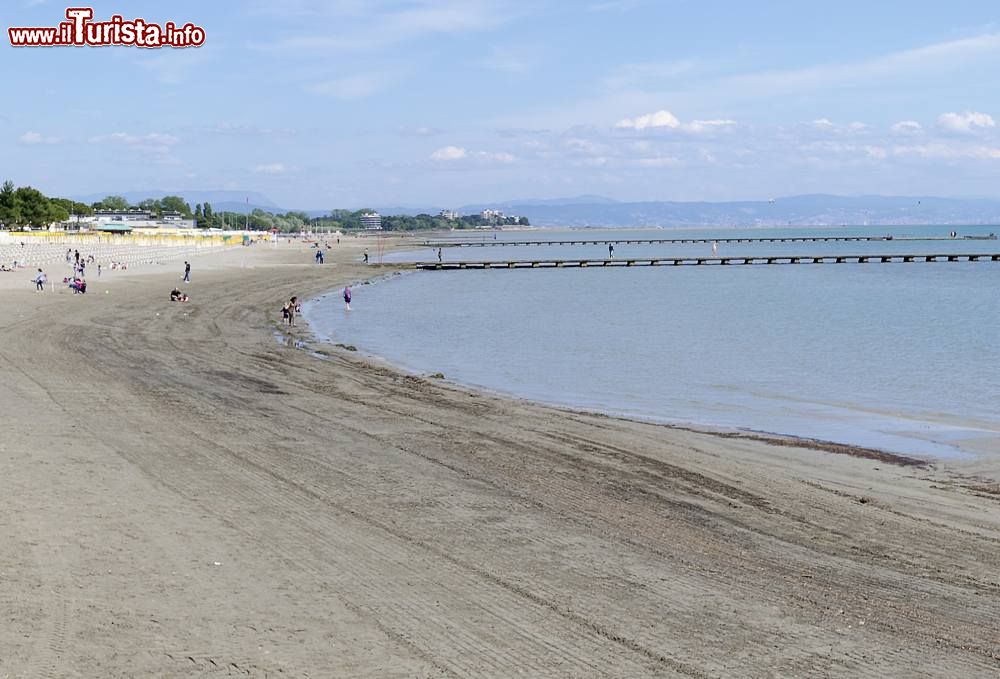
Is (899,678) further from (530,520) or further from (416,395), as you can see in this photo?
A: (416,395)

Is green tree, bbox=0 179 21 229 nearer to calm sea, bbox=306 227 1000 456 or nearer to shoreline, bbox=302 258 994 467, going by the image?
calm sea, bbox=306 227 1000 456

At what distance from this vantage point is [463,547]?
33.6ft

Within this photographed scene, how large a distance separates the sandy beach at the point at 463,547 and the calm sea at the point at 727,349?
3.81 m

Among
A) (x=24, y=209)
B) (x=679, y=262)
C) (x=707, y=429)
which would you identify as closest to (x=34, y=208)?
(x=24, y=209)

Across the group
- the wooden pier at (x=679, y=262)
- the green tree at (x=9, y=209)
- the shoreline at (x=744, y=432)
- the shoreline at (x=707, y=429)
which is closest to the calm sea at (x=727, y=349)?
the shoreline at (x=744, y=432)

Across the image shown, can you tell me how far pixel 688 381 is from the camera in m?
27.0

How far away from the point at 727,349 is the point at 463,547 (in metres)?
26.4

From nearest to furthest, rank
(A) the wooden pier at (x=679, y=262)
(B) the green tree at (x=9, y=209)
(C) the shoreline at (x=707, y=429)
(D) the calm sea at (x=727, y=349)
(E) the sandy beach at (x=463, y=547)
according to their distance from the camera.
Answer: (E) the sandy beach at (x=463, y=547) → (C) the shoreline at (x=707, y=429) → (D) the calm sea at (x=727, y=349) → (A) the wooden pier at (x=679, y=262) → (B) the green tree at (x=9, y=209)

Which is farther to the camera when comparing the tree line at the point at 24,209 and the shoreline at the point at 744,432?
the tree line at the point at 24,209

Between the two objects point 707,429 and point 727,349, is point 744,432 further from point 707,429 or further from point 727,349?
point 727,349

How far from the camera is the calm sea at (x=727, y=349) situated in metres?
21.8

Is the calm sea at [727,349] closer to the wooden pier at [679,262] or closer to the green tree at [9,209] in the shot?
the wooden pier at [679,262]

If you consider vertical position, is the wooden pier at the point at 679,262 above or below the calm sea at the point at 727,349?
above

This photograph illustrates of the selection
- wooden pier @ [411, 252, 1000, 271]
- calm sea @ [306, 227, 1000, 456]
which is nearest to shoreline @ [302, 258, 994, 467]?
calm sea @ [306, 227, 1000, 456]
